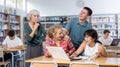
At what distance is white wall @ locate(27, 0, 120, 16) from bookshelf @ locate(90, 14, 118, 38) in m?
0.26

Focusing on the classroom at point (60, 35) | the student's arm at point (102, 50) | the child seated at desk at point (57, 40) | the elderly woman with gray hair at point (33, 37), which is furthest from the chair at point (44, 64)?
the elderly woman with gray hair at point (33, 37)

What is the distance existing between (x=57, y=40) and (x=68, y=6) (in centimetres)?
840

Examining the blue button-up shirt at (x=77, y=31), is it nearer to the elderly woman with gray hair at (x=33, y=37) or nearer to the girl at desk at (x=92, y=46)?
the girl at desk at (x=92, y=46)

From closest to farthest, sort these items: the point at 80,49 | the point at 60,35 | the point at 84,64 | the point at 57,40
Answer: the point at 84,64 < the point at 60,35 < the point at 57,40 < the point at 80,49

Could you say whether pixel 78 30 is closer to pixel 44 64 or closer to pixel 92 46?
pixel 92 46

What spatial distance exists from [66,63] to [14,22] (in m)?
8.83

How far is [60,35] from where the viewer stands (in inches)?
126

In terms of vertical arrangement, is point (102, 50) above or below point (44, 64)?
above

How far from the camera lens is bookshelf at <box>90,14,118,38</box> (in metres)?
10.6

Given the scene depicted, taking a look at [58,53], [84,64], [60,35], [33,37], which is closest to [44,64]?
[58,53]

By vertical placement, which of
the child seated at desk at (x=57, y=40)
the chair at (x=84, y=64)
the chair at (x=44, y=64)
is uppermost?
the child seated at desk at (x=57, y=40)

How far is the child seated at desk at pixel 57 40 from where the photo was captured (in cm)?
321

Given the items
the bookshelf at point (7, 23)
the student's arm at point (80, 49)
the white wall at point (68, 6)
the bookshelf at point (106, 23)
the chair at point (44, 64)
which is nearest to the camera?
the chair at point (44, 64)

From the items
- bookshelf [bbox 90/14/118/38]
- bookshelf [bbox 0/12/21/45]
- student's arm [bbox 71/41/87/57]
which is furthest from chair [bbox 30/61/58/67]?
bookshelf [bbox 90/14/118/38]
